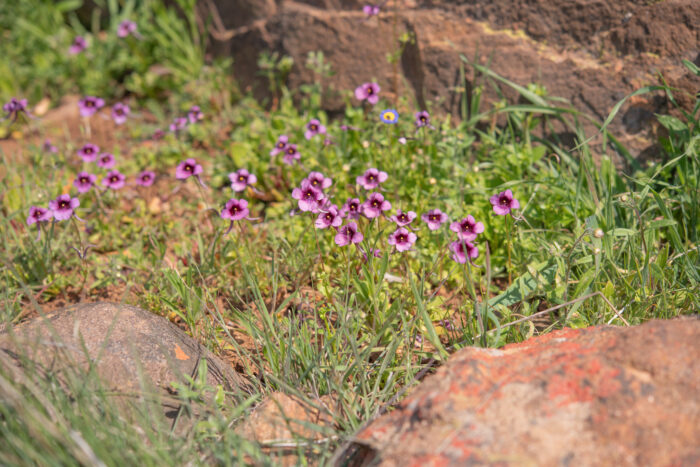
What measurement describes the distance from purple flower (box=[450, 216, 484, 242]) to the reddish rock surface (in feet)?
2.55

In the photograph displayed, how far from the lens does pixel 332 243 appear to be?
3117 millimetres

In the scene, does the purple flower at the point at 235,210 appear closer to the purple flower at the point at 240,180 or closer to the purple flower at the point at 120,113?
the purple flower at the point at 240,180

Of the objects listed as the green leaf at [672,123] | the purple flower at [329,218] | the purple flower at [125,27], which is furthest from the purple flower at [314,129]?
the purple flower at [125,27]

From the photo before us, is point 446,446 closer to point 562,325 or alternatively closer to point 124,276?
point 562,325

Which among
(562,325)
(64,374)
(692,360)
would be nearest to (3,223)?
(64,374)

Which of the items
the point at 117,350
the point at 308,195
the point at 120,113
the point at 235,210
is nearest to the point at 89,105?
the point at 120,113

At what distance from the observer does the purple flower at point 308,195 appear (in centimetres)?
267

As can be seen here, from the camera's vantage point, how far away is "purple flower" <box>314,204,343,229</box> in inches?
102

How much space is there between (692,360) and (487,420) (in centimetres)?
66

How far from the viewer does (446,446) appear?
1570 mm

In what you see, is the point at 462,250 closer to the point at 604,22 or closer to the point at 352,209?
the point at 352,209

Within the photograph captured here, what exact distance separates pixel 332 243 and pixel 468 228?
33.5 inches

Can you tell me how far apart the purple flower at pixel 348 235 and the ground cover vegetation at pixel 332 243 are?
0.02 meters

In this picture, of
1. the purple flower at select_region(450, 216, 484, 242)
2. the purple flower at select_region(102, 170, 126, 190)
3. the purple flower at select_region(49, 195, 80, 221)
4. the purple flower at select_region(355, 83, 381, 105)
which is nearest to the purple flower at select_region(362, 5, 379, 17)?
the purple flower at select_region(355, 83, 381, 105)
